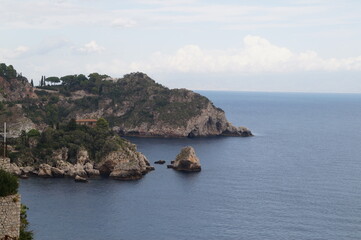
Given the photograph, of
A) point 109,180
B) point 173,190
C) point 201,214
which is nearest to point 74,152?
point 109,180

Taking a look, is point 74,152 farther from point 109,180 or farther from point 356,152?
point 356,152

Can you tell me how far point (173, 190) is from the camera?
364 feet

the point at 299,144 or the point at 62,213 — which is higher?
the point at 299,144

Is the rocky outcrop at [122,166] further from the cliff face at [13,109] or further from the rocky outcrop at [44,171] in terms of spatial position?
the cliff face at [13,109]

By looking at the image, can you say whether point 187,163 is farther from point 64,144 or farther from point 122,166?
point 64,144

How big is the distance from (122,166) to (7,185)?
4052 inches

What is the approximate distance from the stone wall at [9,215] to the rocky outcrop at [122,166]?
10032 centimetres

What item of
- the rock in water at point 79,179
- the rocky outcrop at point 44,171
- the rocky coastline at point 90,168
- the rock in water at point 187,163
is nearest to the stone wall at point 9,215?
the rock in water at point 79,179

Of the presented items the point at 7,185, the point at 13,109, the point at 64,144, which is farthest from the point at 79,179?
the point at 7,185

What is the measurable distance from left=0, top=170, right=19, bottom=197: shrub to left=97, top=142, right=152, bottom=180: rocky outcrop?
99355 millimetres

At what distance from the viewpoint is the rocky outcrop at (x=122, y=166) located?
401 feet

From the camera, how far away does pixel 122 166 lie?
124 meters

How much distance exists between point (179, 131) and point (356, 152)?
6436 centimetres

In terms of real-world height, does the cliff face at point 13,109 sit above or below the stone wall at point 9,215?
above
